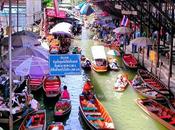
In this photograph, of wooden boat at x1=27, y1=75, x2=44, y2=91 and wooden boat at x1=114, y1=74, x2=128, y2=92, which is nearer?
wooden boat at x1=27, y1=75, x2=44, y2=91

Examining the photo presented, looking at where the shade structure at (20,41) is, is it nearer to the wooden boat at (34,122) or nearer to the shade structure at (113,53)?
the wooden boat at (34,122)

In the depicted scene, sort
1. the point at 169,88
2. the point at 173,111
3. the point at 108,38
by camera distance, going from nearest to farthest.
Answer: the point at 173,111 → the point at 169,88 → the point at 108,38

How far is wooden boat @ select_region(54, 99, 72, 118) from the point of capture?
2226cm

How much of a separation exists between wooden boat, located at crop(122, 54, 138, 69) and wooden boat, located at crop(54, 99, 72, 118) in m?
12.8

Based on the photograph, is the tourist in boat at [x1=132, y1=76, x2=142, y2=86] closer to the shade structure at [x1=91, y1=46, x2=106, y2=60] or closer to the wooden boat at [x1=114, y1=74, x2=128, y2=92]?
the wooden boat at [x1=114, y1=74, x2=128, y2=92]

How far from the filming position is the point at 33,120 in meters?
20.4

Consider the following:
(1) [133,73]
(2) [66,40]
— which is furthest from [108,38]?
(1) [133,73]

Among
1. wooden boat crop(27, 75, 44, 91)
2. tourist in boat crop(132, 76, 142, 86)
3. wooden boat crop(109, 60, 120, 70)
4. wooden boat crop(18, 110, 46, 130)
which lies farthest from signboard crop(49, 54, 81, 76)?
wooden boat crop(109, 60, 120, 70)

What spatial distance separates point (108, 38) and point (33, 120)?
30325 mm

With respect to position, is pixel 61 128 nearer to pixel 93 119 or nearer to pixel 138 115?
pixel 93 119

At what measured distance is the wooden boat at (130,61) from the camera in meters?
35.2

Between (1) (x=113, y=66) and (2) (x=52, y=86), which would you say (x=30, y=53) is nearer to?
(2) (x=52, y=86)

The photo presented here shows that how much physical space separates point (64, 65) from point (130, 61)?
812 inches

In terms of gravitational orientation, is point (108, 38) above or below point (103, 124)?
above
